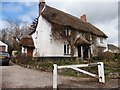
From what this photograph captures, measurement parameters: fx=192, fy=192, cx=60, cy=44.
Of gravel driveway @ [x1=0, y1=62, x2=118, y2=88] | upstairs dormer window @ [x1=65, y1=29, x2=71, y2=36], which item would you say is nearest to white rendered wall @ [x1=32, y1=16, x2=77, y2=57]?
upstairs dormer window @ [x1=65, y1=29, x2=71, y2=36]

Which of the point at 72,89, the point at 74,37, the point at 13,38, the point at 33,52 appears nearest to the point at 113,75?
the point at 72,89

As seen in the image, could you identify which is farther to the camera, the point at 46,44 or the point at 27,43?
the point at 27,43

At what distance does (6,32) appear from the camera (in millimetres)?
67375

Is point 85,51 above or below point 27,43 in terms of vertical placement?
below

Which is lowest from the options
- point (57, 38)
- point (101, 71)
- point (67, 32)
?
point (101, 71)

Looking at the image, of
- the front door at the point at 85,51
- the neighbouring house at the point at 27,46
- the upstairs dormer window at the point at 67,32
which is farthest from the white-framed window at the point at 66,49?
the neighbouring house at the point at 27,46

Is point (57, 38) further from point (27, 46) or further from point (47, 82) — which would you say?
point (47, 82)

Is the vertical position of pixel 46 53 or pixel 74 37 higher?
pixel 74 37

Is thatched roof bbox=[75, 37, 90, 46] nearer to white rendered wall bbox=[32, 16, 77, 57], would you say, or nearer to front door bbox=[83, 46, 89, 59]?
front door bbox=[83, 46, 89, 59]

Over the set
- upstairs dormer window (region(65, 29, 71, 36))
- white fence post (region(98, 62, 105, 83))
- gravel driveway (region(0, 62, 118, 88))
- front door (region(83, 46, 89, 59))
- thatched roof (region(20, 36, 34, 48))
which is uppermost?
upstairs dormer window (region(65, 29, 71, 36))

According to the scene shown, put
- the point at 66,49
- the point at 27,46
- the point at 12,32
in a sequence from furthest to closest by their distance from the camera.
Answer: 1. the point at 12,32
2. the point at 27,46
3. the point at 66,49

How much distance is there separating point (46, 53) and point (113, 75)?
18.9 metres

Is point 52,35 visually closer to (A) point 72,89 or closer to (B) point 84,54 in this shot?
(B) point 84,54

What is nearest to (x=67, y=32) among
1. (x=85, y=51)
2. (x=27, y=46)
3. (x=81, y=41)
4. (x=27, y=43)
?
(x=81, y=41)
